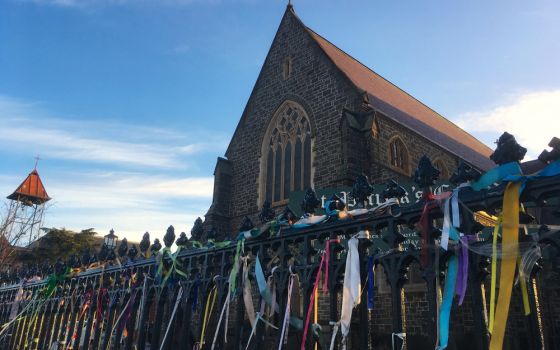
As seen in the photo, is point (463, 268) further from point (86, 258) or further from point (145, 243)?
point (86, 258)

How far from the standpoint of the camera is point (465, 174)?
2.77 meters

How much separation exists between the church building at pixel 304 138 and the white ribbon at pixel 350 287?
33.0 ft

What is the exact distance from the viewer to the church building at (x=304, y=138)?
13766mm

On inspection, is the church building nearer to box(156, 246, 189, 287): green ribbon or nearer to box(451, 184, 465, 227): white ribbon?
box(156, 246, 189, 287): green ribbon

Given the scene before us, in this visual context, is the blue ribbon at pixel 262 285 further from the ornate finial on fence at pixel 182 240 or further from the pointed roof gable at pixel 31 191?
the pointed roof gable at pixel 31 191

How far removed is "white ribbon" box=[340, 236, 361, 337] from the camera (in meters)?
2.99

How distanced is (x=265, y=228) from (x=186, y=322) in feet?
3.99

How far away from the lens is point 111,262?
5.98 meters

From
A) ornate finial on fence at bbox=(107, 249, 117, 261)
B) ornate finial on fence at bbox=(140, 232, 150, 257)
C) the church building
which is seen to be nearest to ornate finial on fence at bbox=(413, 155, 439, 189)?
ornate finial on fence at bbox=(140, 232, 150, 257)

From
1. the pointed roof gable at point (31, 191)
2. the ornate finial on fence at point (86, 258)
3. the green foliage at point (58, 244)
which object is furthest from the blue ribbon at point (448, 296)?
the pointed roof gable at point (31, 191)

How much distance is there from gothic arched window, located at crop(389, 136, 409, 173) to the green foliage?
24.3 m

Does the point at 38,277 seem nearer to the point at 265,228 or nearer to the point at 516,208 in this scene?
the point at 265,228

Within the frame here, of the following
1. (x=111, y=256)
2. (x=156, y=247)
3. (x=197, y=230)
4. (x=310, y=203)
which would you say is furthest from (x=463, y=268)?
(x=111, y=256)

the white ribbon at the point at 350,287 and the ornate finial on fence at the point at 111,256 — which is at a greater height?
the ornate finial on fence at the point at 111,256
